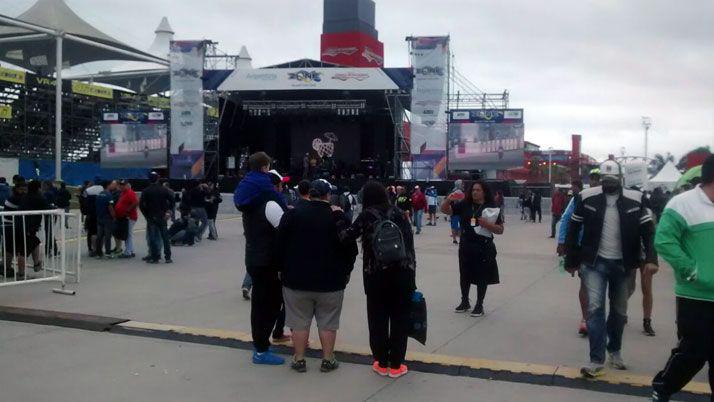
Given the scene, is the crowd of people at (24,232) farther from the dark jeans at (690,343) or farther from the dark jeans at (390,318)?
the dark jeans at (690,343)

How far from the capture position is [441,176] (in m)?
30.7

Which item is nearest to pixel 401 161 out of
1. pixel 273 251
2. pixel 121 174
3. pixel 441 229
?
pixel 441 229

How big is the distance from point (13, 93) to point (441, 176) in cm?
2814

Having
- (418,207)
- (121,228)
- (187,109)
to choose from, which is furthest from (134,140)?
A: (121,228)

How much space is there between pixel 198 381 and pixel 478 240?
3.84 metres

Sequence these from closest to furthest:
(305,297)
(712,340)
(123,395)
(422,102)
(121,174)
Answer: (712,340) < (123,395) < (305,297) < (422,102) < (121,174)

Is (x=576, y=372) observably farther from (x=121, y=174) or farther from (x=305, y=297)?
(x=121, y=174)

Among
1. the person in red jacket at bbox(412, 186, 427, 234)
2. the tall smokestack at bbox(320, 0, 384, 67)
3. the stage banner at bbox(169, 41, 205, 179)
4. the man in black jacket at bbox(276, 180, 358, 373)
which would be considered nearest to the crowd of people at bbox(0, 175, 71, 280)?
the man in black jacket at bbox(276, 180, 358, 373)

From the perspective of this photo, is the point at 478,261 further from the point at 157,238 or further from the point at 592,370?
the point at 157,238

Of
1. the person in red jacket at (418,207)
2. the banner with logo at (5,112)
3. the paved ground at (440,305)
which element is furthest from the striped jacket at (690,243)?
the banner with logo at (5,112)

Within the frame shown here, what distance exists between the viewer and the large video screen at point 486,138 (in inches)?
1228

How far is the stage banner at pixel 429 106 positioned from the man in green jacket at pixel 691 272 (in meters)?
26.2

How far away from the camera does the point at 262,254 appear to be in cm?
600

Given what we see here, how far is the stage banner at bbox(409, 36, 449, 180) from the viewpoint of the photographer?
30.0 meters
